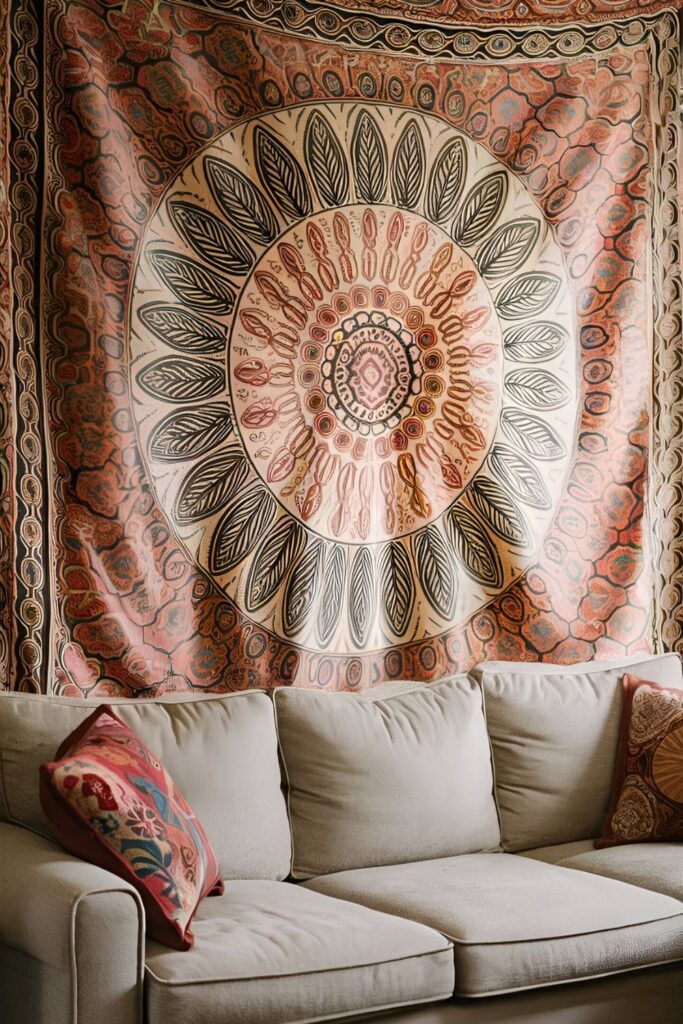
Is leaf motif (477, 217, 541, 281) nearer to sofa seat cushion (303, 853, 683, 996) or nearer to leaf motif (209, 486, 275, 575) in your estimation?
leaf motif (209, 486, 275, 575)

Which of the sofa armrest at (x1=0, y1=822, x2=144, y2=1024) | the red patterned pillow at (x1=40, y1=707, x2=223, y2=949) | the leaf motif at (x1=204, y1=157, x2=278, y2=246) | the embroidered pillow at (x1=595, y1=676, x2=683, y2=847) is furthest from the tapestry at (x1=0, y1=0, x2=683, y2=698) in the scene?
the sofa armrest at (x1=0, y1=822, x2=144, y2=1024)

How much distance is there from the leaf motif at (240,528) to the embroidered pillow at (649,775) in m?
1.12

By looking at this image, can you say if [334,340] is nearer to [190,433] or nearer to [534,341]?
[190,433]

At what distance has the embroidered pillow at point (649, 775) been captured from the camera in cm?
296

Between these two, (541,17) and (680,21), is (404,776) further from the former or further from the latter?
(680,21)

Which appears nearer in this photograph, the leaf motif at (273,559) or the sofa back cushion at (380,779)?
the sofa back cushion at (380,779)

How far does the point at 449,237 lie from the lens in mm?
3465

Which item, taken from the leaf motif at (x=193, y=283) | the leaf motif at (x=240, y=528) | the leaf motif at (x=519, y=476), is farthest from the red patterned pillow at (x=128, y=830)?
the leaf motif at (x=519, y=476)

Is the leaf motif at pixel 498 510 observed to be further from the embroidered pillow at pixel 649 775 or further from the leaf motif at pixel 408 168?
the leaf motif at pixel 408 168

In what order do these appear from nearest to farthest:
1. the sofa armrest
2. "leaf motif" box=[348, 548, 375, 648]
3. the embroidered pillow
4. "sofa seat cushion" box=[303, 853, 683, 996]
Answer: the sofa armrest, "sofa seat cushion" box=[303, 853, 683, 996], the embroidered pillow, "leaf motif" box=[348, 548, 375, 648]

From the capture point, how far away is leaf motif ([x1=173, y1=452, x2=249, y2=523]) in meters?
3.06

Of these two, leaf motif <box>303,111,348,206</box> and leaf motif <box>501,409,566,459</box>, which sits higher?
leaf motif <box>303,111,348,206</box>

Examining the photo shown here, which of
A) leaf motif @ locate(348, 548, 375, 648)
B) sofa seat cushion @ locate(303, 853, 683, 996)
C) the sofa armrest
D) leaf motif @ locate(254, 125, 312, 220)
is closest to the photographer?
the sofa armrest

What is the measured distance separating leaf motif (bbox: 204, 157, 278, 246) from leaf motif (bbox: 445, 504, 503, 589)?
97 centimetres
